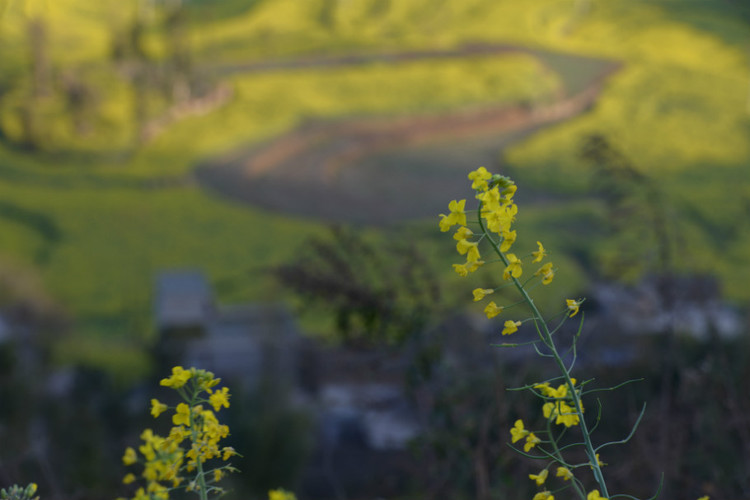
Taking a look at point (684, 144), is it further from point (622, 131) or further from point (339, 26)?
point (339, 26)

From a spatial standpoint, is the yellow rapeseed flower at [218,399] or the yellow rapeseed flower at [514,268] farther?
the yellow rapeseed flower at [218,399]

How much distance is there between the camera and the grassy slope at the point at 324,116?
37.8 ft

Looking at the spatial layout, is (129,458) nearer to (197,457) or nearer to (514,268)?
(197,457)

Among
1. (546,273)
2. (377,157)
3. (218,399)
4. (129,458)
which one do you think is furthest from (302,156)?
(546,273)

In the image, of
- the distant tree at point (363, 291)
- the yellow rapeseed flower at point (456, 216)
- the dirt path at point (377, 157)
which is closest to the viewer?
the yellow rapeseed flower at point (456, 216)

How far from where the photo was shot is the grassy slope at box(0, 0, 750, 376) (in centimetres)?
1152

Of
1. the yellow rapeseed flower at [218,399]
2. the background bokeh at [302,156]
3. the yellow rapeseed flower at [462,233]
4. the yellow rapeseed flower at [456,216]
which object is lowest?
the yellow rapeseed flower at [218,399]

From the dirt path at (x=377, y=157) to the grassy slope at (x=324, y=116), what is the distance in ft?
0.89

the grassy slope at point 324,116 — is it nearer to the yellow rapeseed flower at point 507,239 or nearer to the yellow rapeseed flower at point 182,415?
the yellow rapeseed flower at point 182,415

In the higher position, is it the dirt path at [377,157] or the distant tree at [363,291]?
the dirt path at [377,157]

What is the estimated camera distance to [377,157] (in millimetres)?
14406

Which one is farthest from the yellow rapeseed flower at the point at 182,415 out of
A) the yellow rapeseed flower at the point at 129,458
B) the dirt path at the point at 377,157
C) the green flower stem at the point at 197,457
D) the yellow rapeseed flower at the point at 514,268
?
the dirt path at the point at 377,157

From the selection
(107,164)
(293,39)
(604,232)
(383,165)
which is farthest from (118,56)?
(604,232)

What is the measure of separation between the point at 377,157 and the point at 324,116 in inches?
51.0
